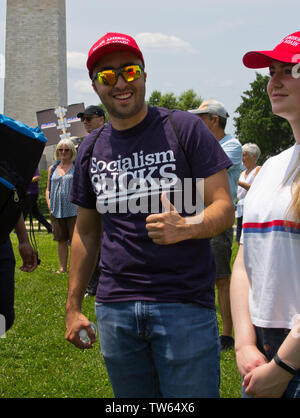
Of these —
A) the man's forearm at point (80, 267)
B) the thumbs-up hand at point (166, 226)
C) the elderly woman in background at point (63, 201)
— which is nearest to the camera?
the thumbs-up hand at point (166, 226)

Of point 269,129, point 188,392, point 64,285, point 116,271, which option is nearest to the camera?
point 188,392

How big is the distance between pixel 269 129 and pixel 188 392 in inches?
1995

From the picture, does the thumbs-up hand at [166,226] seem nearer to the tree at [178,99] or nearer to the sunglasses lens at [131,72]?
the sunglasses lens at [131,72]

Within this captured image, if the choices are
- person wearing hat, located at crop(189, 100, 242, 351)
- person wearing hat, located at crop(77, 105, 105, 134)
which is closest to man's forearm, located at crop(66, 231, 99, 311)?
person wearing hat, located at crop(189, 100, 242, 351)

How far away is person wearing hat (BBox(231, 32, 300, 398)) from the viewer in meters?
1.72

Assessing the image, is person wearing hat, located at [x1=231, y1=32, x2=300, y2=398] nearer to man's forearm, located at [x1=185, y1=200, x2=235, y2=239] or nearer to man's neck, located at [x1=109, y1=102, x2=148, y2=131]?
man's forearm, located at [x1=185, y1=200, x2=235, y2=239]

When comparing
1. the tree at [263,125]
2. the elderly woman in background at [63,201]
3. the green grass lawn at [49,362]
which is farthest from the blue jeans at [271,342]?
the tree at [263,125]

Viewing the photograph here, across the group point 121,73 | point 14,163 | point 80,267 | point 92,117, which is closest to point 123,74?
point 121,73

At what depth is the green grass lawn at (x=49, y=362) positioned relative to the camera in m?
3.96

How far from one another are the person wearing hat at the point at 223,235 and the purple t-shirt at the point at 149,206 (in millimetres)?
2415

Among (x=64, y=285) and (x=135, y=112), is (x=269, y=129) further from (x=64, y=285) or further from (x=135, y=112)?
(x=135, y=112)

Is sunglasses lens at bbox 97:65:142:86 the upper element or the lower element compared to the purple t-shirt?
upper

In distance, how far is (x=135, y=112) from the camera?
232cm

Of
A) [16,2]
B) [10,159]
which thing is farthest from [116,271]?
[16,2]
